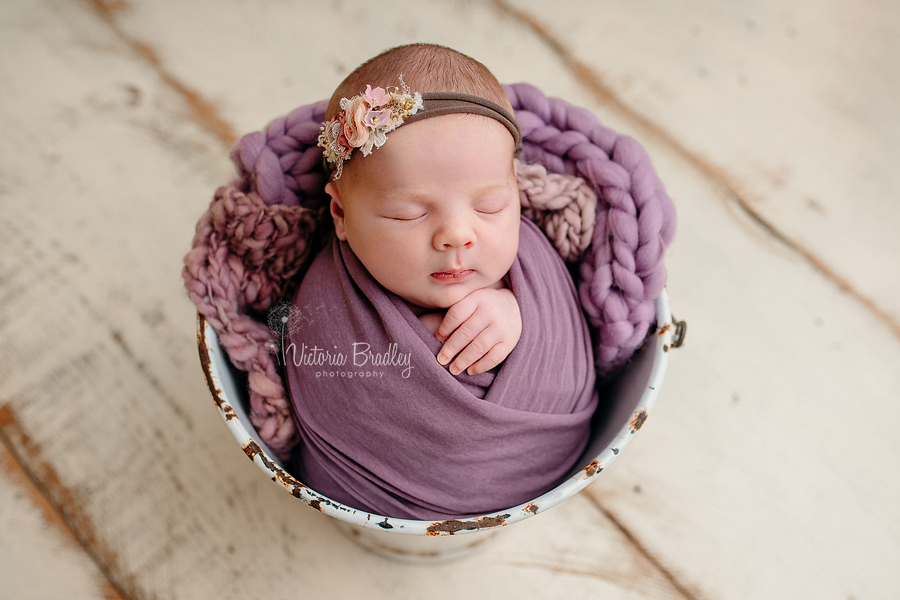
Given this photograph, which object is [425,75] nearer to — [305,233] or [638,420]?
[305,233]

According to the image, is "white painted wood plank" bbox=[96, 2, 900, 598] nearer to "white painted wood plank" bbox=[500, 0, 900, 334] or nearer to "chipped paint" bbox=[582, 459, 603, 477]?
"white painted wood plank" bbox=[500, 0, 900, 334]

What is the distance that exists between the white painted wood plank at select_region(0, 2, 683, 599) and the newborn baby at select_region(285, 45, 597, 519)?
20 cm

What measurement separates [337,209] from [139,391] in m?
0.49

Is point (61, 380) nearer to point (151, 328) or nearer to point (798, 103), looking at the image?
point (151, 328)

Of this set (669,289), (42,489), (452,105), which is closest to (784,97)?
(669,289)

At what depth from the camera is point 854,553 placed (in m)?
1.03

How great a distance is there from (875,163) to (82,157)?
153cm

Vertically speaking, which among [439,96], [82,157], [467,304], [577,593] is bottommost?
[577,593]

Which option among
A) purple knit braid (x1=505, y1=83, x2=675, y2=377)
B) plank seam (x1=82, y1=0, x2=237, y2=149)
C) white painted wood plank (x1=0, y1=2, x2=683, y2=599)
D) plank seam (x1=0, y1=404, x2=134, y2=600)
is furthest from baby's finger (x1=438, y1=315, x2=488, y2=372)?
plank seam (x1=82, y1=0, x2=237, y2=149)

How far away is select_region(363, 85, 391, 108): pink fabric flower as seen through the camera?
0.74 metres

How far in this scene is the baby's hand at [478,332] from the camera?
31.3 inches

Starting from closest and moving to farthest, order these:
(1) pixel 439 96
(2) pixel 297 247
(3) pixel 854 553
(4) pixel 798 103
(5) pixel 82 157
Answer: (1) pixel 439 96 → (2) pixel 297 247 → (3) pixel 854 553 → (5) pixel 82 157 → (4) pixel 798 103

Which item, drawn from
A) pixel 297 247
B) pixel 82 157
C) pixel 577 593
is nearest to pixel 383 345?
pixel 297 247

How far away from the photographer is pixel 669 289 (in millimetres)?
1185
